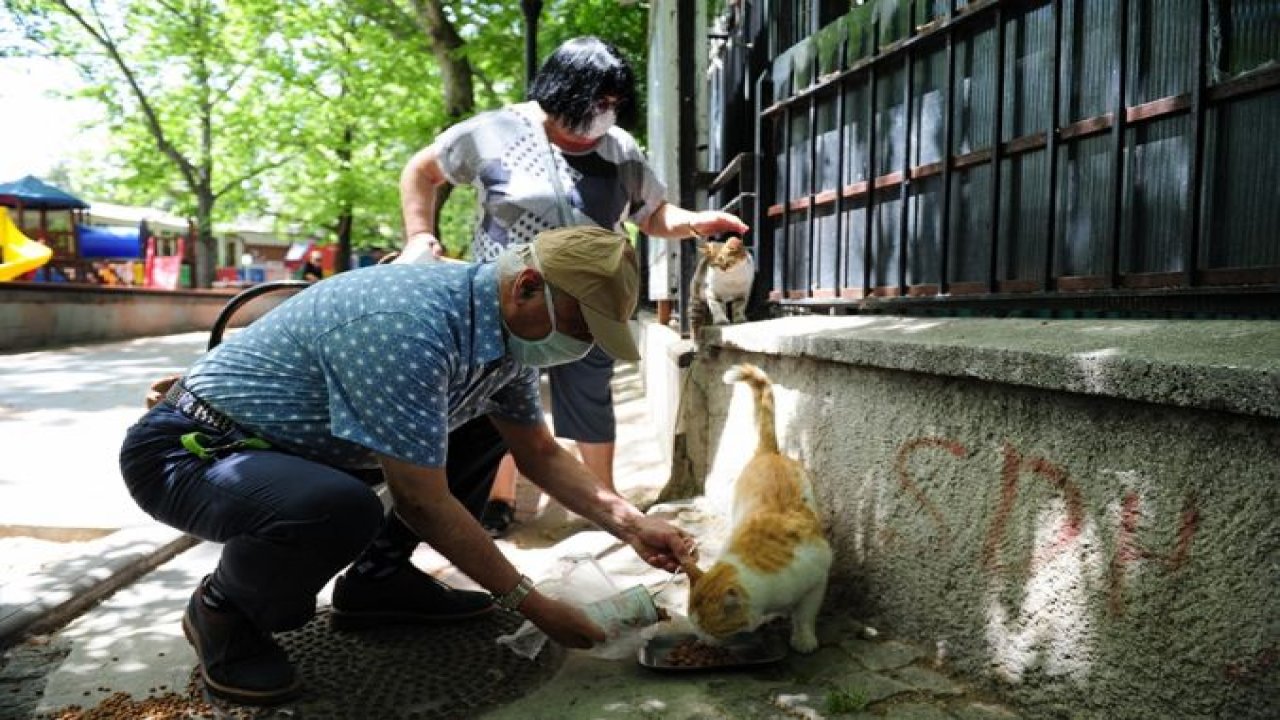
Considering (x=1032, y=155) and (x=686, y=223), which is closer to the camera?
(x=1032, y=155)

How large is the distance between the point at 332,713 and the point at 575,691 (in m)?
0.65

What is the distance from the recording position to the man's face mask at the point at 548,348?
2176 mm

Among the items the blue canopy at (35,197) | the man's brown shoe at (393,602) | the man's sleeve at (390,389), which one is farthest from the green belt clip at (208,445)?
the blue canopy at (35,197)

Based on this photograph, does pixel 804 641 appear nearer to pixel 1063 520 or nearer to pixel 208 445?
pixel 1063 520

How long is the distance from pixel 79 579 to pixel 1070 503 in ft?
10.7

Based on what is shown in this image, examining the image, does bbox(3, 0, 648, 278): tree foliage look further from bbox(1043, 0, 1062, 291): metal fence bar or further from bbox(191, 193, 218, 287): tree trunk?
bbox(1043, 0, 1062, 291): metal fence bar

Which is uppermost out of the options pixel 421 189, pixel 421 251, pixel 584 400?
pixel 421 189

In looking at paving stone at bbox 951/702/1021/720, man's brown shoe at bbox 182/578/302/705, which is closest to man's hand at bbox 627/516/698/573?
paving stone at bbox 951/702/1021/720

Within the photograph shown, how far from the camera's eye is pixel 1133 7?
8.54 ft

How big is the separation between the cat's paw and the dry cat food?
221mm

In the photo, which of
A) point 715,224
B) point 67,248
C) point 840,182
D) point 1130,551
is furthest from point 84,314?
point 1130,551

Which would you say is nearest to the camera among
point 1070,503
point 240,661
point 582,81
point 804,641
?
point 1070,503

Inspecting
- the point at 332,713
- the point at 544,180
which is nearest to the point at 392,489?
the point at 332,713

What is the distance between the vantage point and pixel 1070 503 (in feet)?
6.57
